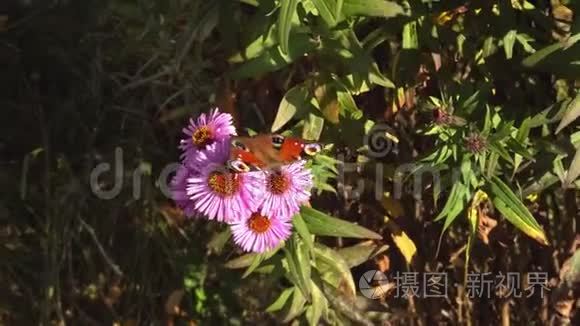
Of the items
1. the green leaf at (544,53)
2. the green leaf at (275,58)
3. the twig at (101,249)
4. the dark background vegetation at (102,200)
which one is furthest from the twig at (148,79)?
the green leaf at (544,53)

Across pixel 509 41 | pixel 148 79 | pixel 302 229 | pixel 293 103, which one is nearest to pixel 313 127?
pixel 293 103

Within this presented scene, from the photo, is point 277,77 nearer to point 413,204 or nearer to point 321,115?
point 321,115

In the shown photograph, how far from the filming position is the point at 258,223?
102 centimetres

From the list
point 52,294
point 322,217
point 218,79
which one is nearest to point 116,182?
point 52,294

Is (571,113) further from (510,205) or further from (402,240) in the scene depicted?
(402,240)

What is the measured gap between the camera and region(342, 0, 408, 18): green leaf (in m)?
1.06

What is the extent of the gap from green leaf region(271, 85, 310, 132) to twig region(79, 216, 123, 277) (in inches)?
22.4

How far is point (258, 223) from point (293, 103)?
215mm

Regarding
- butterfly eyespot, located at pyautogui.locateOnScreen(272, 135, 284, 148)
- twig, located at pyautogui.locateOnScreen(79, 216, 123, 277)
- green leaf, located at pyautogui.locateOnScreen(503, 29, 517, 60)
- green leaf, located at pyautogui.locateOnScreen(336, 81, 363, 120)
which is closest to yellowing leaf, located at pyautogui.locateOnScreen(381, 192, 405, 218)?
green leaf, located at pyautogui.locateOnScreen(336, 81, 363, 120)

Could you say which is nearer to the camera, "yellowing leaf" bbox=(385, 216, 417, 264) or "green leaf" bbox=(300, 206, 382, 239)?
"green leaf" bbox=(300, 206, 382, 239)

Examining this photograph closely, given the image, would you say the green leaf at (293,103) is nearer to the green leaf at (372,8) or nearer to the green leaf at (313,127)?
the green leaf at (313,127)

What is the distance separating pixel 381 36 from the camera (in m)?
1.20

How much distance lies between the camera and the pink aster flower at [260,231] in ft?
3.36

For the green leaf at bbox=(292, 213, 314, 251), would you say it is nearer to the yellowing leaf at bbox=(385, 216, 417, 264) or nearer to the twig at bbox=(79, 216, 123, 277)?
the yellowing leaf at bbox=(385, 216, 417, 264)
